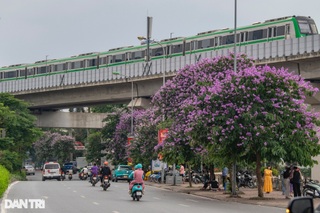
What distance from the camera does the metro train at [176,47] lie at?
44.0m

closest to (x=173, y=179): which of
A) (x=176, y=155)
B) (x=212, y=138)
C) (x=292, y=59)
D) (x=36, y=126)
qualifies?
(x=176, y=155)

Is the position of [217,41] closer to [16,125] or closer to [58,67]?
[58,67]

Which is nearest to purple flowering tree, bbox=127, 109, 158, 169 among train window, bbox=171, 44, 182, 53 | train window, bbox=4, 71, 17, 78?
train window, bbox=171, 44, 182, 53

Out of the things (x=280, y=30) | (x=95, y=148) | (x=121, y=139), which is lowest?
(x=95, y=148)

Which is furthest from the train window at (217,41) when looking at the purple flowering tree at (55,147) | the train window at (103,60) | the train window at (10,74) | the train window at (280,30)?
the purple flowering tree at (55,147)

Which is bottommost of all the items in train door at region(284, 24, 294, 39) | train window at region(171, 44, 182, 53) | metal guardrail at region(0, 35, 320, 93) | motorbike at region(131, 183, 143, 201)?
motorbike at region(131, 183, 143, 201)

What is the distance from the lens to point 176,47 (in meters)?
54.2

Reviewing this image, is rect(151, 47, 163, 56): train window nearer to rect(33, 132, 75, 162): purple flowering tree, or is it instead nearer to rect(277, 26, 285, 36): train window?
rect(277, 26, 285, 36): train window

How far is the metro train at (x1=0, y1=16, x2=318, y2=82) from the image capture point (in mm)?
43969

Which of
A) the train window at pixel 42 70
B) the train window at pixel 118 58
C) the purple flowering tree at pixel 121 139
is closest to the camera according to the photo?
the train window at pixel 118 58

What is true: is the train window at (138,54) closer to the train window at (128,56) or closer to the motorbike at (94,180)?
the train window at (128,56)

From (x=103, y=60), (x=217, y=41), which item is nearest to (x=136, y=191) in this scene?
(x=217, y=41)

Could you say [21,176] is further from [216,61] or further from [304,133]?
[304,133]

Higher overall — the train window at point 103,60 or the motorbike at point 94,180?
the train window at point 103,60
